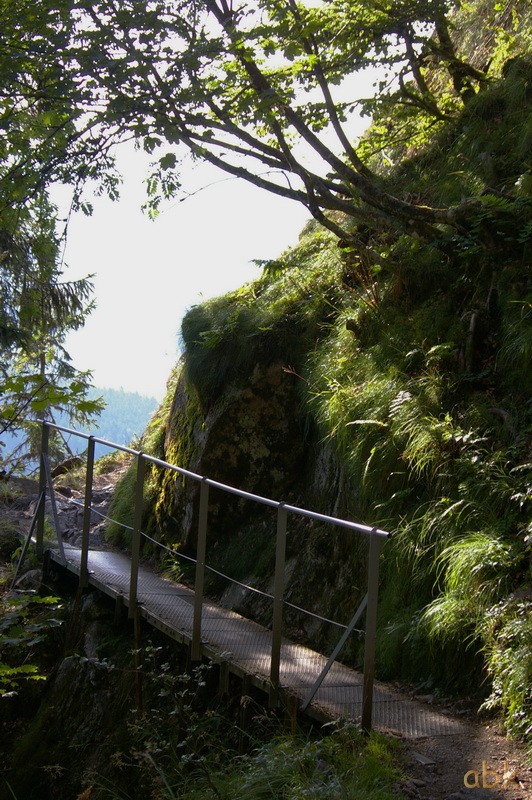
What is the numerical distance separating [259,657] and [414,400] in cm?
242

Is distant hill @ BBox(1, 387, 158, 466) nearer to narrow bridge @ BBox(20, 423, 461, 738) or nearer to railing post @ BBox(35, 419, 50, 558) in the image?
railing post @ BBox(35, 419, 50, 558)

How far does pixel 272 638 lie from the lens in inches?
215

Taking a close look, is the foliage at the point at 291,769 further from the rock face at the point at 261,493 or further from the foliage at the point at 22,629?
the foliage at the point at 22,629

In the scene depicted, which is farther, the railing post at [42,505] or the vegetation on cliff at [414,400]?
the railing post at [42,505]

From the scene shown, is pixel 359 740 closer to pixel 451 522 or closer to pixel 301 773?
pixel 301 773

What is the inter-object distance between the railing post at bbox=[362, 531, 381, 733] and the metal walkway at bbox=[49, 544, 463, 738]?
172 millimetres

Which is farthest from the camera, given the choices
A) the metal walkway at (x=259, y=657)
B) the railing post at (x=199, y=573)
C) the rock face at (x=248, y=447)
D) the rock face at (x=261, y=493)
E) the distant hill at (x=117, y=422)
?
the distant hill at (x=117, y=422)

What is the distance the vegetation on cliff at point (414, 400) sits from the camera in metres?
5.11

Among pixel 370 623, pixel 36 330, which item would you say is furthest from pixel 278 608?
pixel 36 330

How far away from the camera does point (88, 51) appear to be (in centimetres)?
561

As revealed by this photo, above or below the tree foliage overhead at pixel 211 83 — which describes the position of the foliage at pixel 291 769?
below

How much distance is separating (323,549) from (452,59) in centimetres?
601

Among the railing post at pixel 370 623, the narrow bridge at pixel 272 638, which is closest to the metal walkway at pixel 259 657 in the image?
the narrow bridge at pixel 272 638

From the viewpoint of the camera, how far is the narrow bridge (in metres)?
4.54
